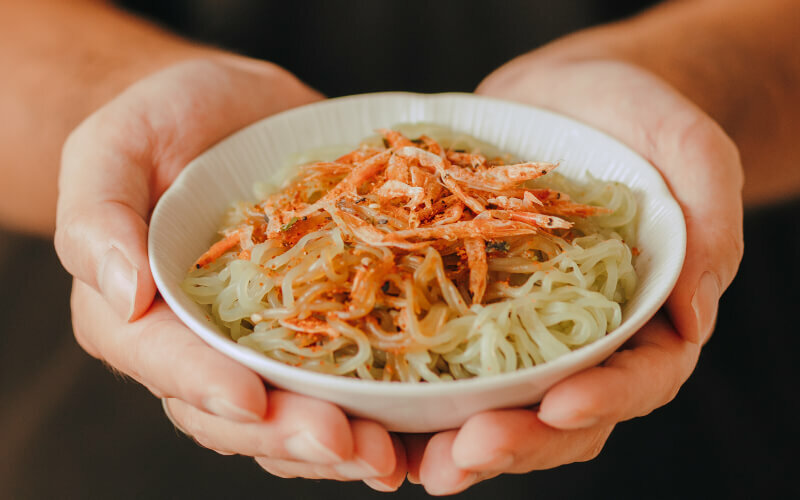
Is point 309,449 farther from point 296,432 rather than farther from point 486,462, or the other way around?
point 486,462

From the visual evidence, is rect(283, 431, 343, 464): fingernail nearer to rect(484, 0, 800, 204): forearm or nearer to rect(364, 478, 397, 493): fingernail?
rect(364, 478, 397, 493): fingernail

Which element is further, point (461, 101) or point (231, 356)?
point (461, 101)

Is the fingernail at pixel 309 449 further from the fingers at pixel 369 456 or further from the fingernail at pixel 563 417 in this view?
the fingernail at pixel 563 417

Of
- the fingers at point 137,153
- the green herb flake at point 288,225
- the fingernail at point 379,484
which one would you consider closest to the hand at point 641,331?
the fingernail at point 379,484

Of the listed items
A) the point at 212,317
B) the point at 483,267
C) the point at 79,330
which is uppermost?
the point at 483,267

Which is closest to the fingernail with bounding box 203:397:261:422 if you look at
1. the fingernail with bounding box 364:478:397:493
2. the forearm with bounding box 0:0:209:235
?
the fingernail with bounding box 364:478:397:493

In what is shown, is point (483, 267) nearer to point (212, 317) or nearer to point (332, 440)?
point (332, 440)

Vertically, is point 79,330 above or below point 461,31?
below

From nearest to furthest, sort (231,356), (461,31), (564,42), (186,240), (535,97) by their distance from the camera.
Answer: (231,356) → (186,240) → (535,97) → (461,31) → (564,42)

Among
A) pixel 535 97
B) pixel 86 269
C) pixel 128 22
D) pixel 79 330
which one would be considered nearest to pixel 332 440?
pixel 86 269
